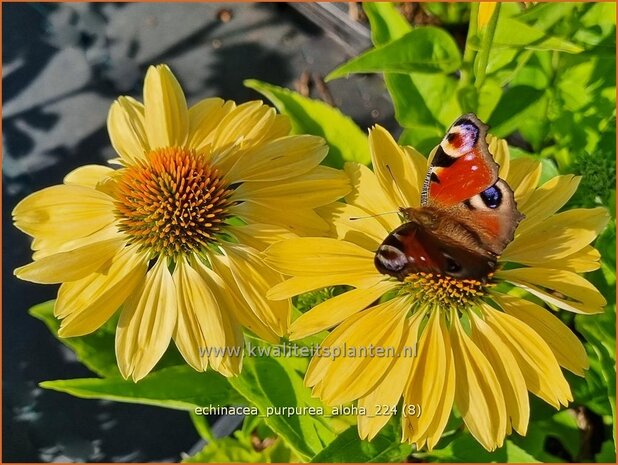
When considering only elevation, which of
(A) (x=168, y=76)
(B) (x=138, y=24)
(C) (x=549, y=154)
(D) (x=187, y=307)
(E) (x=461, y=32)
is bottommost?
(D) (x=187, y=307)

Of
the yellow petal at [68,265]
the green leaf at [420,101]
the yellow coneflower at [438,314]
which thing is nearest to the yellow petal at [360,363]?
the yellow coneflower at [438,314]

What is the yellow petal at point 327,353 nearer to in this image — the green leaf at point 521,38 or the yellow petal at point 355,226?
the yellow petal at point 355,226

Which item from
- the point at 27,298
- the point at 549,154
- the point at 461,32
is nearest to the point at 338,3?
the point at 461,32

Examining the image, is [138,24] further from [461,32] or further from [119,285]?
[119,285]

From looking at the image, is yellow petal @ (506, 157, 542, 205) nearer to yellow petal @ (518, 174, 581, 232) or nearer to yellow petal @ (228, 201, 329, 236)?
yellow petal @ (518, 174, 581, 232)

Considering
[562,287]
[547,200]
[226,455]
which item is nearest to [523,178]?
[547,200]

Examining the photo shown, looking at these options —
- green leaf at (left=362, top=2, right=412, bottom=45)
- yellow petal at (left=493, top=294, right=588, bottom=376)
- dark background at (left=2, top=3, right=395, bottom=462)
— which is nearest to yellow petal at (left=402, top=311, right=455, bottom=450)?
yellow petal at (left=493, top=294, right=588, bottom=376)
